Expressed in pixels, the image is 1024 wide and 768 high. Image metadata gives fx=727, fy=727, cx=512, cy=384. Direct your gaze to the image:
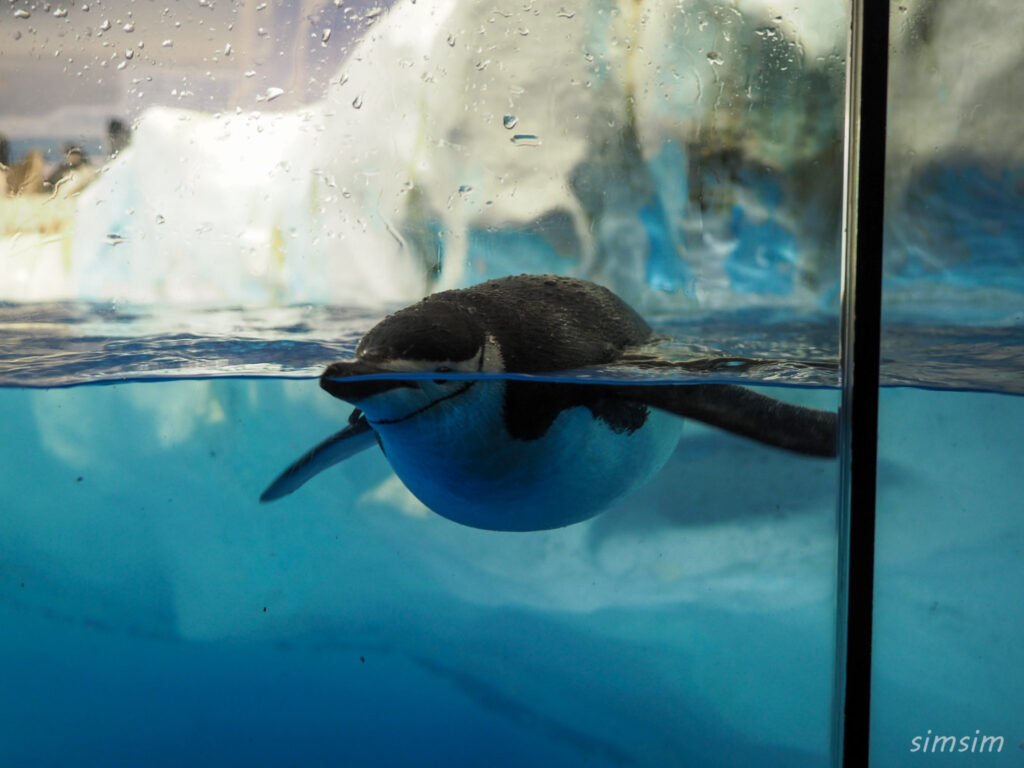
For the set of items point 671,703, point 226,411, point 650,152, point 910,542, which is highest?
point 650,152

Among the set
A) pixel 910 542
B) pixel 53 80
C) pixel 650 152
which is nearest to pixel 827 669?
pixel 910 542

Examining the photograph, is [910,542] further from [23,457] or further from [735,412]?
[23,457]

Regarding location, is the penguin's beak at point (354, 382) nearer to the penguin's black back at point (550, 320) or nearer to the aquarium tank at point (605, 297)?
the aquarium tank at point (605, 297)

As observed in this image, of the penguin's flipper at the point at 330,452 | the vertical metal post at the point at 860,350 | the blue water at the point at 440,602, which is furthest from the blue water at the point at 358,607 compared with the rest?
the vertical metal post at the point at 860,350

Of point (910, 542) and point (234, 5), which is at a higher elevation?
point (234, 5)

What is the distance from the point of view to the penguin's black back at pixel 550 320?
1.66 m

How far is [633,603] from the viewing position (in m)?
2.89

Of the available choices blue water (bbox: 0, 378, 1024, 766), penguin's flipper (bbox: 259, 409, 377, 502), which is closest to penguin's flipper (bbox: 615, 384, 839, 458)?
blue water (bbox: 0, 378, 1024, 766)

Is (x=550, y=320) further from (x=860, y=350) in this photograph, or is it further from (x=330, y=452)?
(x=860, y=350)

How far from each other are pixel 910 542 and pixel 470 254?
1838 mm

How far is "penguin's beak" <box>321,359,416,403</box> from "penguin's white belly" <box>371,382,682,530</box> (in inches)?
10.1

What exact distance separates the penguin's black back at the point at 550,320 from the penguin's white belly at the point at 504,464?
118 millimetres

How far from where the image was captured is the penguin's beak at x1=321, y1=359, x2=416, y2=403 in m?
1.21

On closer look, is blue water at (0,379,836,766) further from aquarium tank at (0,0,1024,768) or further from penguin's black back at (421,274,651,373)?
penguin's black back at (421,274,651,373)
